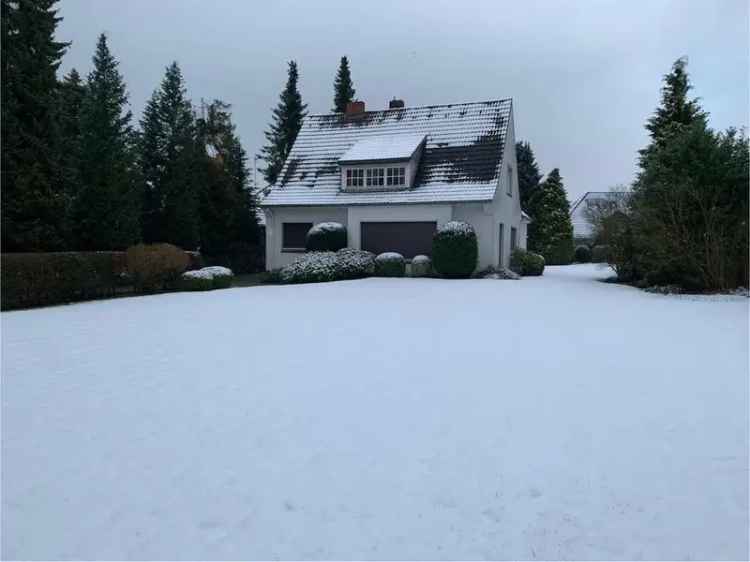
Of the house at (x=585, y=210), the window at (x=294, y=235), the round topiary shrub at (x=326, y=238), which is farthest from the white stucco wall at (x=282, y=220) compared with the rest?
the house at (x=585, y=210)

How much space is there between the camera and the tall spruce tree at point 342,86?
38.7m

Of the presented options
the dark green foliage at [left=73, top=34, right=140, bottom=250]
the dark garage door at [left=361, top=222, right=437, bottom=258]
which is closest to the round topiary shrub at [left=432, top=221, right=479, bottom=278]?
the dark garage door at [left=361, top=222, right=437, bottom=258]

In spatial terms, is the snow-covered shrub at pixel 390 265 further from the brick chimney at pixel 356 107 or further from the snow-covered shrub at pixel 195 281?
the brick chimney at pixel 356 107

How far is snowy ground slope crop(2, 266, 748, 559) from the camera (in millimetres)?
2924

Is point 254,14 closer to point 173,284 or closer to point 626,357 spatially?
point 173,284

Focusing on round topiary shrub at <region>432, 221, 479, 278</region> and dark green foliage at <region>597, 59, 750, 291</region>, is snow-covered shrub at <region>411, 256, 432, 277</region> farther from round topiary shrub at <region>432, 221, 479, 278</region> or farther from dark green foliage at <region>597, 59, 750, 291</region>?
dark green foliage at <region>597, 59, 750, 291</region>

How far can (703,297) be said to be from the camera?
1347 centimetres

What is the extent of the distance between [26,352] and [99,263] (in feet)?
24.6

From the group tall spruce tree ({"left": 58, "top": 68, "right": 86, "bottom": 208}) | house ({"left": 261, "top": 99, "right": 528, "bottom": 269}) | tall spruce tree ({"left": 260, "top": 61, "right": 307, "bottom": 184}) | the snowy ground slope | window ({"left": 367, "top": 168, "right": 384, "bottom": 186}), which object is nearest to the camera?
the snowy ground slope

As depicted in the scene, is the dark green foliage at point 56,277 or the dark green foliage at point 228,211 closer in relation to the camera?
the dark green foliage at point 56,277

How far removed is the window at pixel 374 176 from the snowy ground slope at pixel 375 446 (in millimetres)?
15329

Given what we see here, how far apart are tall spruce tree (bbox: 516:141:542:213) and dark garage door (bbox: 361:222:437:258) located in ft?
73.5

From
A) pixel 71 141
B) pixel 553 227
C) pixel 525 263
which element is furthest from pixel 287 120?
pixel 525 263

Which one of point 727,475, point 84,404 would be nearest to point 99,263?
point 84,404
